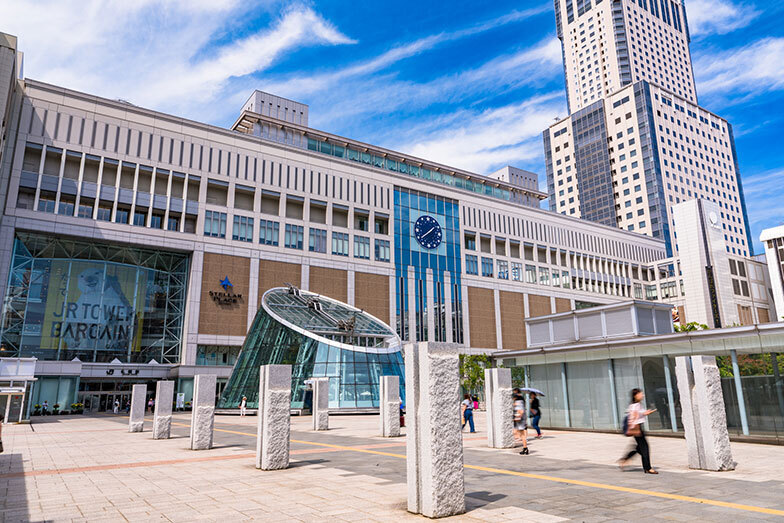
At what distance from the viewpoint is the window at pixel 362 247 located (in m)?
63.0

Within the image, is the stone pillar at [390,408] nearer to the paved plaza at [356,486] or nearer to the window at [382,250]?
the paved plaza at [356,486]

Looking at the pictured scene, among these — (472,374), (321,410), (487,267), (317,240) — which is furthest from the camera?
(487,267)

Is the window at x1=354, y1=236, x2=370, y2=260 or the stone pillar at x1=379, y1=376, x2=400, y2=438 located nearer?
the stone pillar at x1=379, y1=376, x2=400, y2=438

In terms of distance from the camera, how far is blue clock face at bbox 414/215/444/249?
6800cm

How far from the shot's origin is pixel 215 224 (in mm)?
54125

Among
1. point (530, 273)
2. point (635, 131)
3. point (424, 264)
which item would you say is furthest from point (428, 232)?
point (635, 131)

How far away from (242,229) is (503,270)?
38.2 meters

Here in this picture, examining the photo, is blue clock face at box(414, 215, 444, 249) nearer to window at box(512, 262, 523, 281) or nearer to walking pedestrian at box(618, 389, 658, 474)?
window at box(512, 262, 523, 281)

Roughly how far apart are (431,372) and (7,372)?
116ft

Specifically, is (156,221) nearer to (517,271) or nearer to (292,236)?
(292,236)

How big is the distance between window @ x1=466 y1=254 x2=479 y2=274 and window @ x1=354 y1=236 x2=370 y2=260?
15.6 meters

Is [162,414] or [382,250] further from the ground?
[382,250]

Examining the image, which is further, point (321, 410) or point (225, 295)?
point (225, 295)

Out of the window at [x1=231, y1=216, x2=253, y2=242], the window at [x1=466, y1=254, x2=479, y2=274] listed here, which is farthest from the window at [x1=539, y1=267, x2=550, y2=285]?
the window at [x1=231, y1=216, x2=253, y2=242]
